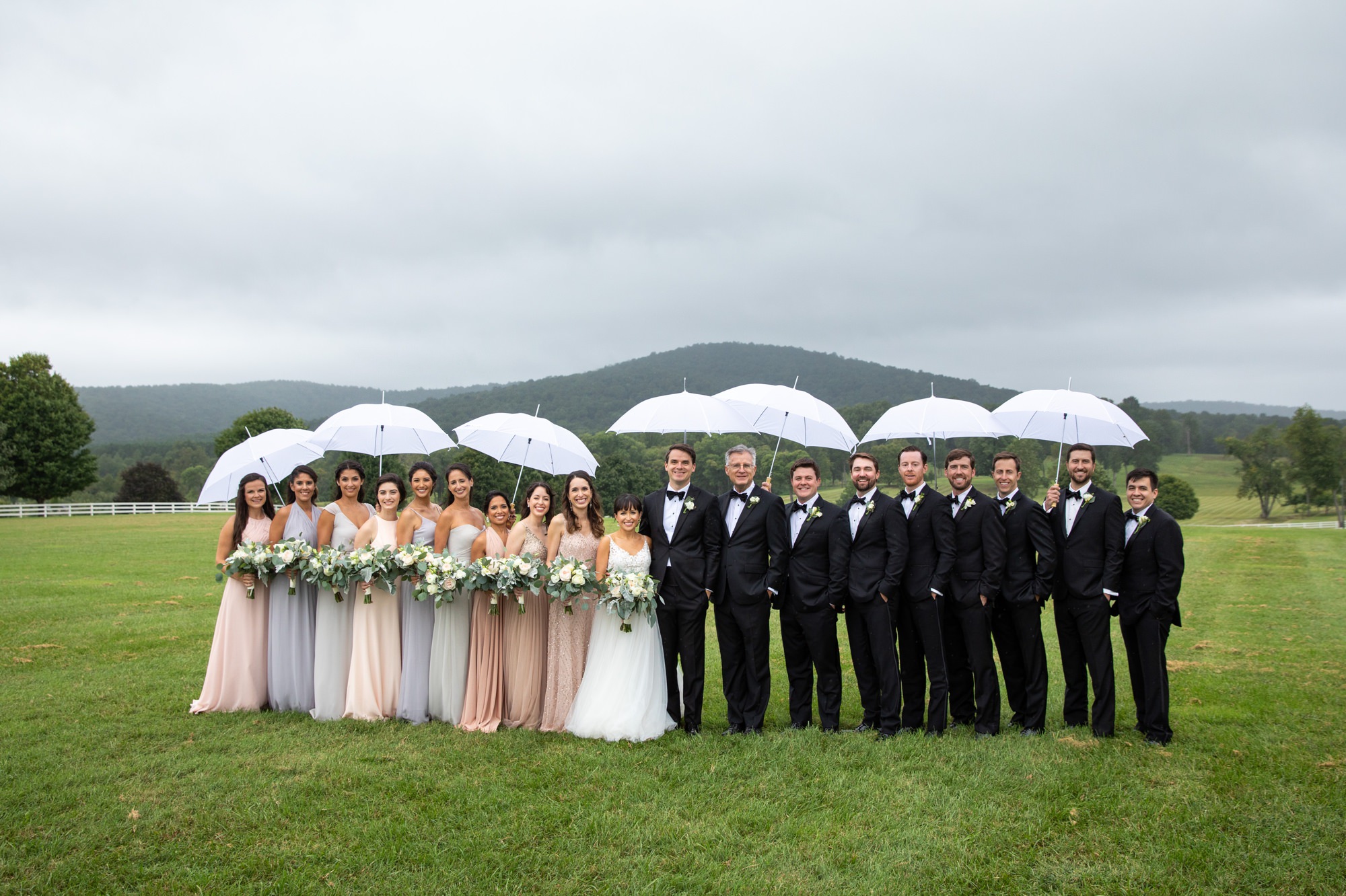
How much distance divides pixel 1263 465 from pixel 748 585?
80097mm

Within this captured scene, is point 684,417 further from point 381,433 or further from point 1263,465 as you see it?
point 1263,465

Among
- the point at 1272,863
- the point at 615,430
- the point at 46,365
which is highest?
the point at 46,365

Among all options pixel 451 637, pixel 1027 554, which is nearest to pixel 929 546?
A: pixel 1027 554

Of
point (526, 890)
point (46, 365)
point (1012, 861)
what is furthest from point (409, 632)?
point (46, 365)

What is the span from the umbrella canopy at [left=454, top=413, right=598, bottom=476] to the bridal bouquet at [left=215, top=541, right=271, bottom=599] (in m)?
2.20

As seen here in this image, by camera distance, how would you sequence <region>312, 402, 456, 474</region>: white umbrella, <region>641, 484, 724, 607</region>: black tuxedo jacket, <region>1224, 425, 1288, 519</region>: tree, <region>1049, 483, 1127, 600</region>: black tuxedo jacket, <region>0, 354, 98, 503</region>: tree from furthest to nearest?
1. <region>1224, 425, 1288, 519</region>: tree
2. <region>0, 354, 98, 503</region>: tree
3. <region>312, 402, 456, 474</region>: white umbrella
4. <region>641, 484, 724, 607</region>: black tuxedo jacket
5. <region>1049, 483, 1127, 600</region>: black tuxedo jacket

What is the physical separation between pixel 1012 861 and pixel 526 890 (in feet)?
9.43

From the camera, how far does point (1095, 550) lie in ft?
22.5

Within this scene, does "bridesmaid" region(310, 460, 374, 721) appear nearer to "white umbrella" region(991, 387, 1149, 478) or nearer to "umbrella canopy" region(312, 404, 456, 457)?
"umbrella canopy" region(312, 404, 456, 457)

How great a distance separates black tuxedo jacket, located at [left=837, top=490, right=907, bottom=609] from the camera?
6.99 meters

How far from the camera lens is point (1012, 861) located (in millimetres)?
4742

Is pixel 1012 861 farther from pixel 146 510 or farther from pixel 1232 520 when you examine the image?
pixel 1232 520

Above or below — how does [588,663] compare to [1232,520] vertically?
above

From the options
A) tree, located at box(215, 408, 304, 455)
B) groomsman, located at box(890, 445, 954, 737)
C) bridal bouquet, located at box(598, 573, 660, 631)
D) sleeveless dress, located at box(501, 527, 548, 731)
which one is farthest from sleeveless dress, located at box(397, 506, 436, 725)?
tree, located at box(215, 408, 304, 455)
